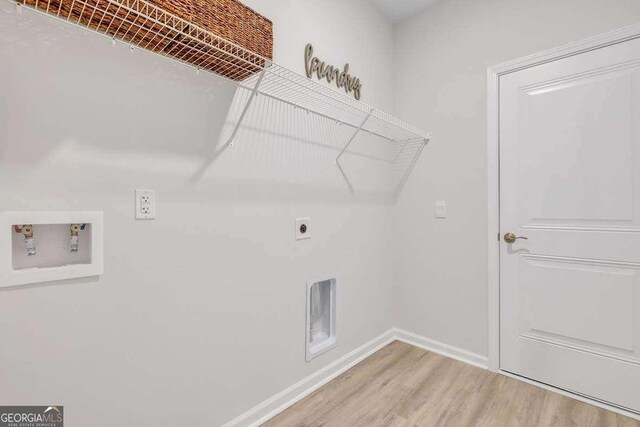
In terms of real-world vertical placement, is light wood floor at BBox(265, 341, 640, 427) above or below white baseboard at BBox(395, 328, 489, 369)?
below

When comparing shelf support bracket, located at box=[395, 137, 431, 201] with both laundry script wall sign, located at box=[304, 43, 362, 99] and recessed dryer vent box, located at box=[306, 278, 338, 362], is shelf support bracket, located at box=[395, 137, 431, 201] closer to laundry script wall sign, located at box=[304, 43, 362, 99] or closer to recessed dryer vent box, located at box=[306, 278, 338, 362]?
laundry script wall sign, located at box=[304, 43, 362, 99]

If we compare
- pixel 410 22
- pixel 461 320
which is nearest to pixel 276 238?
pixel 461 320

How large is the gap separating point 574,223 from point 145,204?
7.40 ft

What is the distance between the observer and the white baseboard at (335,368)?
5.17ft

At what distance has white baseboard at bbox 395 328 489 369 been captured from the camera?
215cm

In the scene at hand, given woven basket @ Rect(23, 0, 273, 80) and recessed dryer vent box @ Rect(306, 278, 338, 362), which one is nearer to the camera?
woven basket @ Rect(23, 0, 273, 80)

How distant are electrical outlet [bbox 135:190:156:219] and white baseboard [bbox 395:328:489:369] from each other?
84.6 inches

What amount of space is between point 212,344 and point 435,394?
1.35 meters

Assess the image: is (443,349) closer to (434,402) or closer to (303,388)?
(434,402)

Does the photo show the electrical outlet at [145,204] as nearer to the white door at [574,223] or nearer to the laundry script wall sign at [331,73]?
the laundry script wall sign at [331,73]

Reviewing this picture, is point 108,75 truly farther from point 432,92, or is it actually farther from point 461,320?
point 461,320

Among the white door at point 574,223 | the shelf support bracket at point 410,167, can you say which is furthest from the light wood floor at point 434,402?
the shelf support bracket at point 410,167

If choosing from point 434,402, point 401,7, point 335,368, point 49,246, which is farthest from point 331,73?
point 434,402
